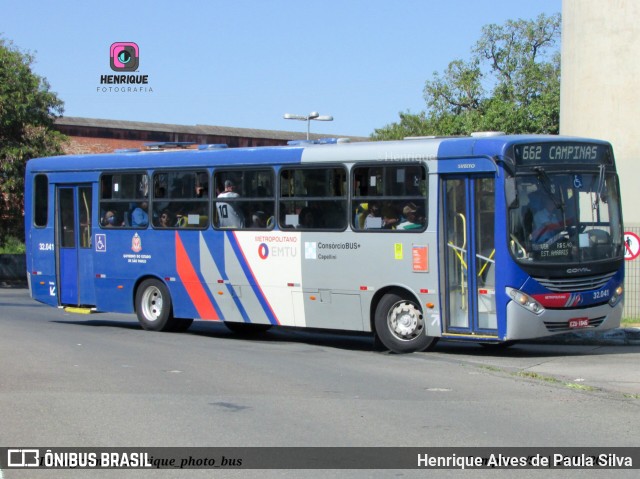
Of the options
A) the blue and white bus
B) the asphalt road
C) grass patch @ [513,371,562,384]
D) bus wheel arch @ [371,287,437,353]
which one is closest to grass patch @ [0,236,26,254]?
the blue and white bus

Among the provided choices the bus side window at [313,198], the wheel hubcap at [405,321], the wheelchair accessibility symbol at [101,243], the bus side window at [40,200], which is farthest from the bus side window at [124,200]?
the wheel hubcap at [405,321]

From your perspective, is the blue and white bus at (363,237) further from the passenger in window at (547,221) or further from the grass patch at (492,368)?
the grass patch at (492,368)

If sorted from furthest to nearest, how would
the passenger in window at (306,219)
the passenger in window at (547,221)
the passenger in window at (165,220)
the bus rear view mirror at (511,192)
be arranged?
the passenger in window at (165,220) → the passenger in window at (306,219) → the passenger in window at (547,221) → the bus rear view mirror at (511,192)

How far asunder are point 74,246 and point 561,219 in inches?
402

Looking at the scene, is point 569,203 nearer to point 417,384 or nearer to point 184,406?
point 417,384

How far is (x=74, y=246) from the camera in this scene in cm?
2005

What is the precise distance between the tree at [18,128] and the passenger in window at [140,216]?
2065 centimetres

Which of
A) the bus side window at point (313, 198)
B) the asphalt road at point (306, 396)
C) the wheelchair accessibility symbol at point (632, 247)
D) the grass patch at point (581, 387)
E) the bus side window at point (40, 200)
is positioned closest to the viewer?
the asphalt road at point (306, 396)

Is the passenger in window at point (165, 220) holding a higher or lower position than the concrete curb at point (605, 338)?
higher

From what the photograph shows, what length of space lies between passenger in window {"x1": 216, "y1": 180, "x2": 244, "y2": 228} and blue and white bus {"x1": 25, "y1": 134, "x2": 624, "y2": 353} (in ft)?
0.08

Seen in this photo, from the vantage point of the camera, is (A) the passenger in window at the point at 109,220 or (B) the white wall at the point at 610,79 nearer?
(A) the passenger in window at the point at 109,220

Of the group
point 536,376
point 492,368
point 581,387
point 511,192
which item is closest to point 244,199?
point 511,192

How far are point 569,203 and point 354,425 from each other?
656cm

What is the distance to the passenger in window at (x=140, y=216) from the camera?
18781 millimetres
